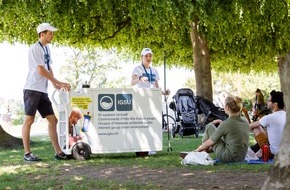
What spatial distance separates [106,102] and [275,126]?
2.64 metres

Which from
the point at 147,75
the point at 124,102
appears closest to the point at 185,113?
the point at 147,75

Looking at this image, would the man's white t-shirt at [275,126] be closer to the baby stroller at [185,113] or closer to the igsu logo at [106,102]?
the igsu logo at [106,102]

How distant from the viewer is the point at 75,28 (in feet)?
55.7

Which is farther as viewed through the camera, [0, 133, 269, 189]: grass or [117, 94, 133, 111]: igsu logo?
[117, 94, 133, 111]: igsu logo

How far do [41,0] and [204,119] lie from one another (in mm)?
6011

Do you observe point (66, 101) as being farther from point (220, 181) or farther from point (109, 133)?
point (220, 181)

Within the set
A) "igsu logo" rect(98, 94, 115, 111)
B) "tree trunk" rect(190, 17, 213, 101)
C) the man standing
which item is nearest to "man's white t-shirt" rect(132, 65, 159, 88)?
"igsu logo" rect(98, 94, 115, 111)

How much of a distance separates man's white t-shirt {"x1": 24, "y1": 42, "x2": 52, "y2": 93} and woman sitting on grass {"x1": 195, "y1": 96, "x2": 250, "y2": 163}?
2577mm

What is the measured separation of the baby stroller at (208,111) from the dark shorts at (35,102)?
7993 millimetres

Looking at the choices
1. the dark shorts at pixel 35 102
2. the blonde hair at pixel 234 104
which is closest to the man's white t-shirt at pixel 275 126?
the blonde hair at pixel 234 104

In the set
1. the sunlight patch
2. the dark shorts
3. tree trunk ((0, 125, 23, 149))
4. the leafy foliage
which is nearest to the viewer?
the sunlight patch

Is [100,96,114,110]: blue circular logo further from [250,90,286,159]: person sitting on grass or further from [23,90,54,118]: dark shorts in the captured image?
[250,90,286,159]: person sitting on grass

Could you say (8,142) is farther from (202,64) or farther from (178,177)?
(202,64)

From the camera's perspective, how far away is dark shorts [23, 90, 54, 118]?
302 inches
